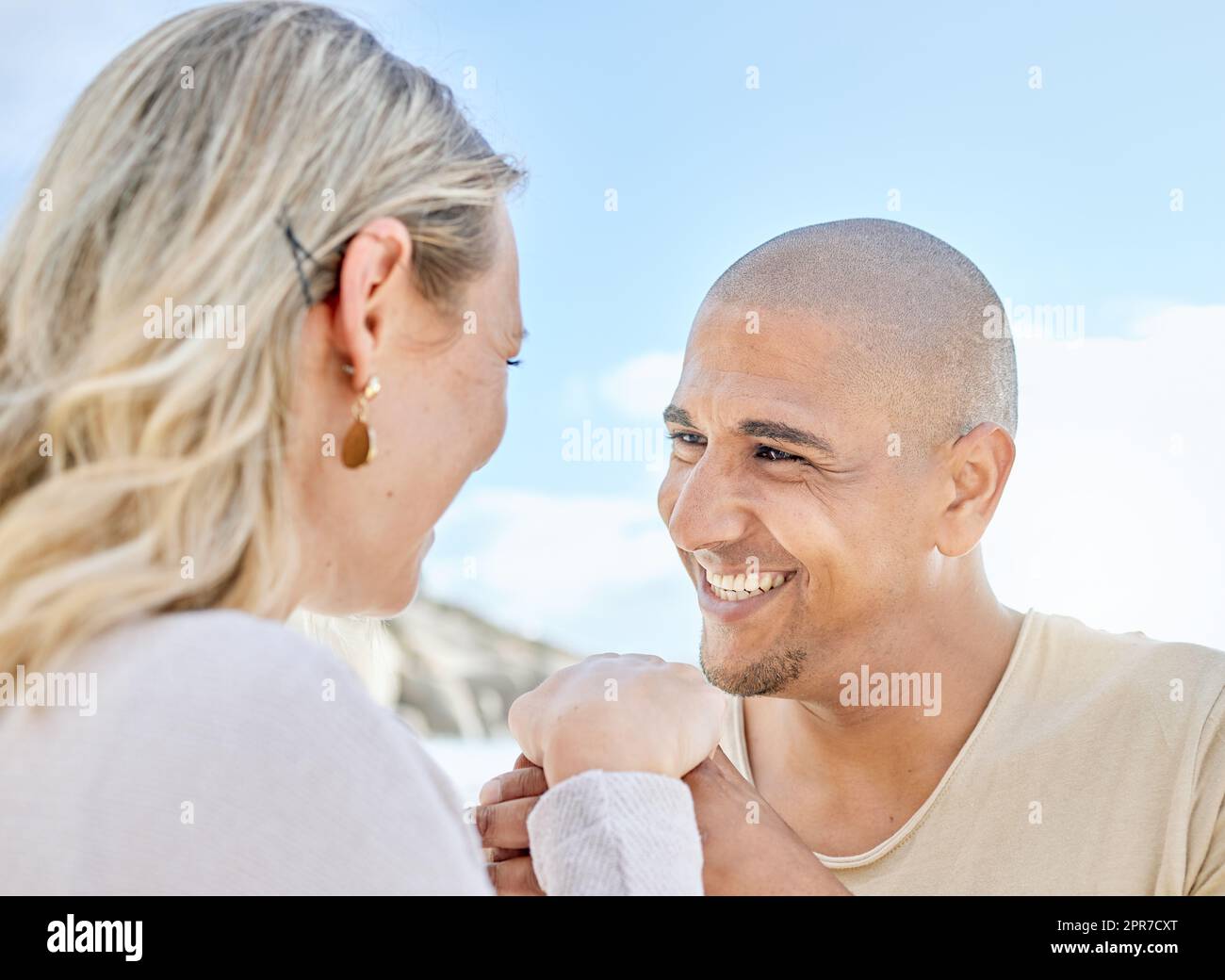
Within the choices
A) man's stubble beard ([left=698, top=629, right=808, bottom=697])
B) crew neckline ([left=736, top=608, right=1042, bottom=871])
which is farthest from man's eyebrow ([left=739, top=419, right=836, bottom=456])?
crew neckline ([left=736, top=608, right=1042, bottom=871])

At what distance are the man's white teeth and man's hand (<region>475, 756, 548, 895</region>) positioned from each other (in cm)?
100

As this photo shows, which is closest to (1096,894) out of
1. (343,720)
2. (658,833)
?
(658,833)

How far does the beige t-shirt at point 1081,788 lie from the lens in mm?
2275

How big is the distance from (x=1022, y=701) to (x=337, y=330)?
74.7 inches

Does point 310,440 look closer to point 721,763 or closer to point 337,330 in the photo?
point 337,330

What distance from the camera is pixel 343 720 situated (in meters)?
1.08

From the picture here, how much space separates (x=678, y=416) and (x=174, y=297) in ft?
5.98

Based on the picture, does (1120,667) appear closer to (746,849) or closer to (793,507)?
(793,507)

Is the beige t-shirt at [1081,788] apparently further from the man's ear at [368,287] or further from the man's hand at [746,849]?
the man's ear at [368,287]

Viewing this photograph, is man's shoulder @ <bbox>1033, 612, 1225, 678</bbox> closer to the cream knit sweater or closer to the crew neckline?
the crew neckline

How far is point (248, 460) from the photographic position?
1.29m

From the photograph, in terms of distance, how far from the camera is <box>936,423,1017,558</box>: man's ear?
112 inches

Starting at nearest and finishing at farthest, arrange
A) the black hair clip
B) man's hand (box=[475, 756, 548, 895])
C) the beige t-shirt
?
the black hair clip, man's hand (box=[475, 756, 548, 895]), the beige t-shirt

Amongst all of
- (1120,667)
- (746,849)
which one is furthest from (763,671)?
(746,849)
